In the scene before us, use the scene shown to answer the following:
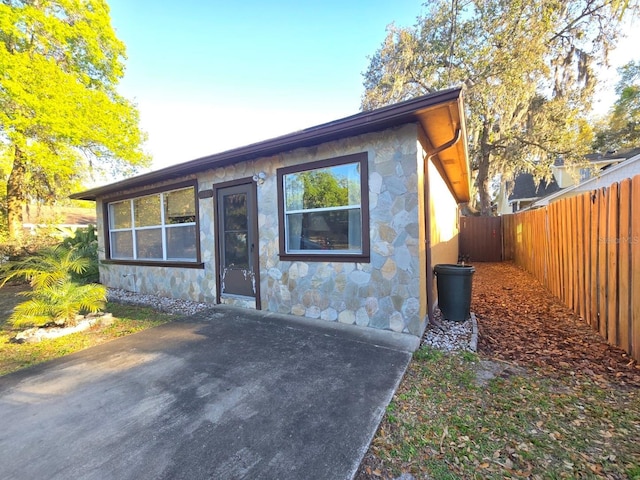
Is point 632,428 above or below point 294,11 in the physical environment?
below

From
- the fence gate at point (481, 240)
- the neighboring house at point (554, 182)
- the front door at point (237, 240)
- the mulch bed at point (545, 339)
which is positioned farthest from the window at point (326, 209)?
the neighboring house at point (554, 182)

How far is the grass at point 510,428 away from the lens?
174cm

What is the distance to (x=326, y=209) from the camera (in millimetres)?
4367

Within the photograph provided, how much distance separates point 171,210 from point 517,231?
11.2 m

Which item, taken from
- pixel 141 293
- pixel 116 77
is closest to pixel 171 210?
pixel 141 293

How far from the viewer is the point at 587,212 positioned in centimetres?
407

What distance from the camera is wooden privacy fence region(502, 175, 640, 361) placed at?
2.96m

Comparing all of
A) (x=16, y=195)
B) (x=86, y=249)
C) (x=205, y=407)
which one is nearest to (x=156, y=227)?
(x=86, y=249)

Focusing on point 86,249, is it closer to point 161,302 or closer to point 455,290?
point 161,302

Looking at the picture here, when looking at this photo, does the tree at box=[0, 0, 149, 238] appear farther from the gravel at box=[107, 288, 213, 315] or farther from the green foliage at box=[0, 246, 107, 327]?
the green foliage at box=[0, 246, 107, 327]

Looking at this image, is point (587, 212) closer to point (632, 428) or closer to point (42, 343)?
point (632, 428)

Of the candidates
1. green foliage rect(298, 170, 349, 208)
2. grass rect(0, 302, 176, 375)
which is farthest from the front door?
grass rect(0, 302, 176, 375)

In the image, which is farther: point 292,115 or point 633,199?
point 292,115

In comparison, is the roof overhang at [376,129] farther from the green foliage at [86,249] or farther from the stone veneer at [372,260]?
the green foliage at [86,249]
